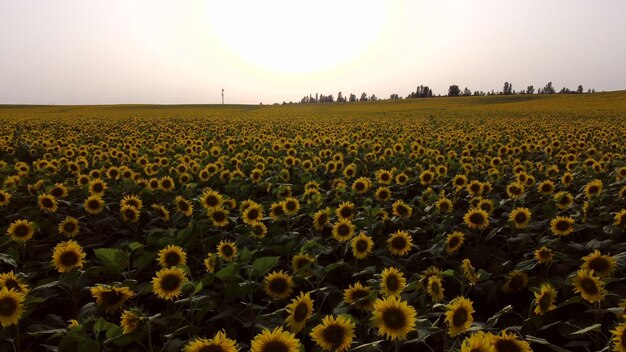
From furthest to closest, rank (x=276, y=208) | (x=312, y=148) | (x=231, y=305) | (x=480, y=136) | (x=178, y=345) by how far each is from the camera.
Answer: (x=480, y=136), (x=312, y=148), (x=276, y=208), (x=231, y=305), (x=178, y=345)

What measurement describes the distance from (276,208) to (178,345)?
9.82 ft

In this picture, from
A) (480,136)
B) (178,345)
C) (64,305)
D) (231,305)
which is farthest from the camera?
(480,136)

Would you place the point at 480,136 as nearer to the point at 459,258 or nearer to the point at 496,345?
the point at 459,258

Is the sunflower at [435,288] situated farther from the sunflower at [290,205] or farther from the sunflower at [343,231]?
the sunflower at [290,205]

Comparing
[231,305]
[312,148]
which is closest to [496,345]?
[231,305]

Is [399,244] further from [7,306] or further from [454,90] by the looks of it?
[454,90]

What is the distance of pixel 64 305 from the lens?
4133mm

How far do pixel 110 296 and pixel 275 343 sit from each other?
1.62 meters

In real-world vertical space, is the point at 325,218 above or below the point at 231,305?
above

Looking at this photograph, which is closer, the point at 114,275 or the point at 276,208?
the point at 114,275

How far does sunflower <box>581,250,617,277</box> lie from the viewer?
3.67 metres

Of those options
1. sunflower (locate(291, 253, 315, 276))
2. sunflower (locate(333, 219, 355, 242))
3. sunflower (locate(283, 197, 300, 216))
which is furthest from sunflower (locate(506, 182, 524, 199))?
sunflower (locate(291, 253, 315, 276))

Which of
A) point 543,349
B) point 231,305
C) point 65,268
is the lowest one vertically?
point 543,349

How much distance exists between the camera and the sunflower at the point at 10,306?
2969 mm
